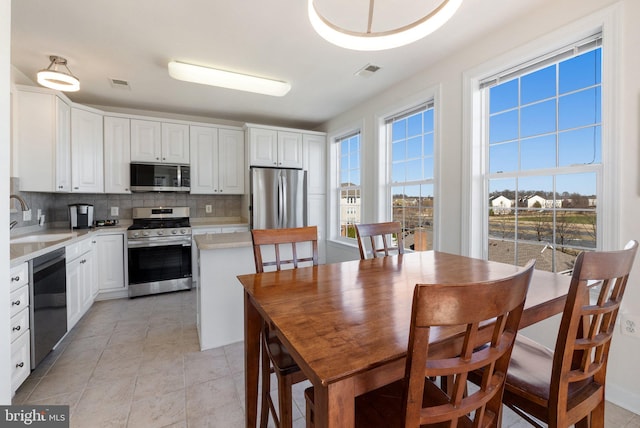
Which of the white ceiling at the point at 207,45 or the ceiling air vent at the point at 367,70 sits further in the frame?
the ceiling air vent at the point at 367,70

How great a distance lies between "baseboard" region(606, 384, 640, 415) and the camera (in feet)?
5.30

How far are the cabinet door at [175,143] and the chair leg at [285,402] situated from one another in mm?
3654

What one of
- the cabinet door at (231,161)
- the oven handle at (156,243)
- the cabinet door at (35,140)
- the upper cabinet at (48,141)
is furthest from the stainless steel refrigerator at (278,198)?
the cabinet door at (35,140)

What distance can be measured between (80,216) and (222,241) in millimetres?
2333

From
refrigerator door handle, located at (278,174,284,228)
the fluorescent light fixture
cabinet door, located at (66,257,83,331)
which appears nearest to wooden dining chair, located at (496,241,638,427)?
the fluorescent light fixture

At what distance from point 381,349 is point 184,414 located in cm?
151

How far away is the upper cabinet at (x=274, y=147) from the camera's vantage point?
4.19m

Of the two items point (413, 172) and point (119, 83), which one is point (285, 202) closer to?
point (413, 172)

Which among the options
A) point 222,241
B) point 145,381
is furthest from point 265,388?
point 222,241

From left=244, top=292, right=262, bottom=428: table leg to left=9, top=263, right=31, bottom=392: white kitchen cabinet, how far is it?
4.76ft

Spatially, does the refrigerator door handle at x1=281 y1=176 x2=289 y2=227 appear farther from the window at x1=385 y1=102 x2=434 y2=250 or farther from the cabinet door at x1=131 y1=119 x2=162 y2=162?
the cabinet door at x1=131 y1=119 x2=162 y2=162

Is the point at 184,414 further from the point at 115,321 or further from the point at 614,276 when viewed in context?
the point at 614,276

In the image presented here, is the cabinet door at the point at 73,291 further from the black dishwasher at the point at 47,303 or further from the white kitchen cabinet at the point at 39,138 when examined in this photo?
the white kitchen cabinet at the point at 39,138

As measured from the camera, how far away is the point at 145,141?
3797mm
